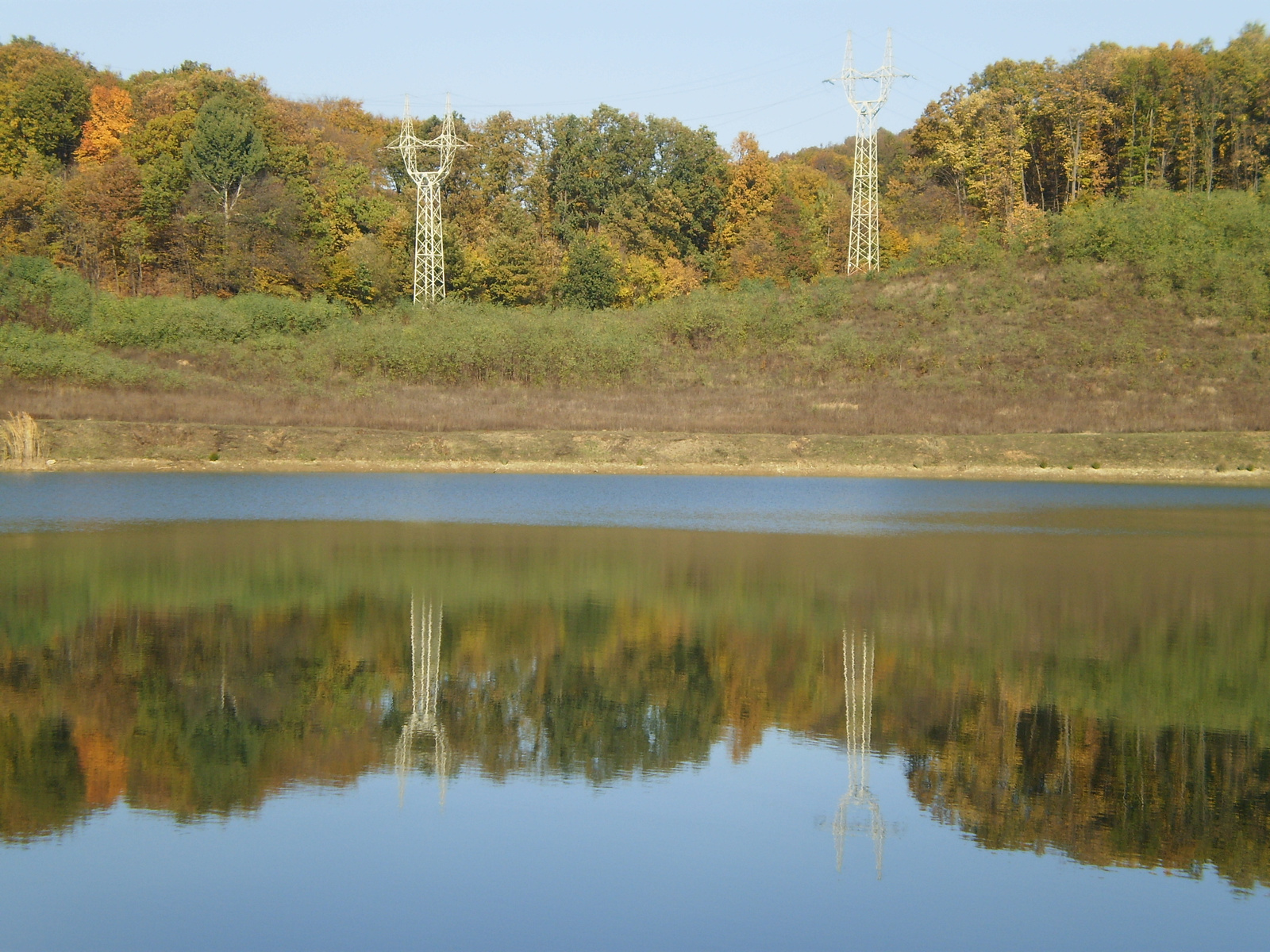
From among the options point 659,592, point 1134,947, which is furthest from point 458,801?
point 659,592

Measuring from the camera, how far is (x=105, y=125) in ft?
255

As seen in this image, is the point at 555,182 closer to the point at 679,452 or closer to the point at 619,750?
the point at 679,452

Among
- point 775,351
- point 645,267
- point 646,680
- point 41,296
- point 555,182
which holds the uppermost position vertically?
point 555,182

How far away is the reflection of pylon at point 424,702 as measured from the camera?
34.9ft

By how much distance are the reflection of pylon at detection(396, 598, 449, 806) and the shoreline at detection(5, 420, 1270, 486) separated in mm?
28695

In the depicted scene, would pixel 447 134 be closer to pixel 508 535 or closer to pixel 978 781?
pixel 508 535

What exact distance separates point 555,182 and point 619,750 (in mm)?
74860

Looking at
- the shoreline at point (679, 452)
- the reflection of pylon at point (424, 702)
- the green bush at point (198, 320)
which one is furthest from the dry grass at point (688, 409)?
the reflection of pylon at point (424, 702)

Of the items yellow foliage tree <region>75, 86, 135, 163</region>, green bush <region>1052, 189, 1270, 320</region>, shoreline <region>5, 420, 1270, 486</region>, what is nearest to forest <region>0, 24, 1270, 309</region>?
yellow foliage tree <region>75, 86, 135, 163</region>

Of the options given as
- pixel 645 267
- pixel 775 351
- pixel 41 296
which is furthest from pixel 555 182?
pixel 41 296

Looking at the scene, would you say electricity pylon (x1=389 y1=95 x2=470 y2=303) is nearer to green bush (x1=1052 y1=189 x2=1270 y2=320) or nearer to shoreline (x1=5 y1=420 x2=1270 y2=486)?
shoreline (x1=5 y1=420 x2=1270 y2=486)

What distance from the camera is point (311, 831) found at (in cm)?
904

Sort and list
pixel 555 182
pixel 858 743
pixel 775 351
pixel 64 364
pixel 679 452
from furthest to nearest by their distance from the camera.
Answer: pixel 555 182
pixel 775 351
pixel 64 364
pixel 679 452
pixel 858 743

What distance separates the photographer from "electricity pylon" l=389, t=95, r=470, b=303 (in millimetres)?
65938
